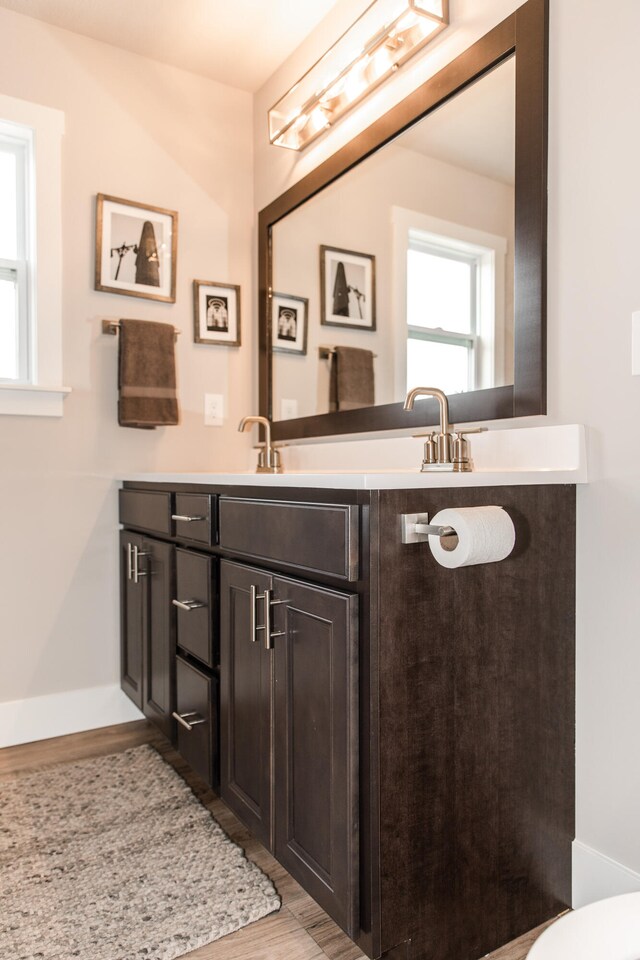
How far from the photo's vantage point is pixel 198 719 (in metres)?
1.54

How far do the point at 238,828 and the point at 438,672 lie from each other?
0.82 metres

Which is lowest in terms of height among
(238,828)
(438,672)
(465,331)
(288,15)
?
(238,828)

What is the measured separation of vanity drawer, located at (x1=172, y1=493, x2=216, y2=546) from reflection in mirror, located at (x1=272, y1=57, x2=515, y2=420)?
0.59 m

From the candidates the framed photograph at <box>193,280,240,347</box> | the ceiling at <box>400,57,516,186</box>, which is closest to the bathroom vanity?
the ceiling at <box>400,57,516,186</box>

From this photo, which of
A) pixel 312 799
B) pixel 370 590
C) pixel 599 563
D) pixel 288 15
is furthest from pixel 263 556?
pixel 288 15

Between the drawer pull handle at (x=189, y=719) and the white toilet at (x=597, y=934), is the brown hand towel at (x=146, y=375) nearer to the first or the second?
the drawer pull handle at (x=189, y=719)

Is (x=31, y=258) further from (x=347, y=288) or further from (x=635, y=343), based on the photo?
(x=635, y=343)

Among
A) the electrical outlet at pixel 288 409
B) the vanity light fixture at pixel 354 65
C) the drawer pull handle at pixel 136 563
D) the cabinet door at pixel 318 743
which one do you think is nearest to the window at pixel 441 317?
the vanity light fixture at pixel 354 65

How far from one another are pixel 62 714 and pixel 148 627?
509 millimetres

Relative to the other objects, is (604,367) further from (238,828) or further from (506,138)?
(238,828)

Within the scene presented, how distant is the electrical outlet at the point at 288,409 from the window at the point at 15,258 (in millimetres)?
859

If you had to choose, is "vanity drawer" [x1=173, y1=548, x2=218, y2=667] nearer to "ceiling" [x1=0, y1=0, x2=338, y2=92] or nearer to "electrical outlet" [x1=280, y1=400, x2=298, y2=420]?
"electrical outlet" [x1=280, y1=400, x2=298, y2=420]

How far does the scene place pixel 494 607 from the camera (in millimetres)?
1128

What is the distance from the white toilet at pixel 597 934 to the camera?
0.85m
